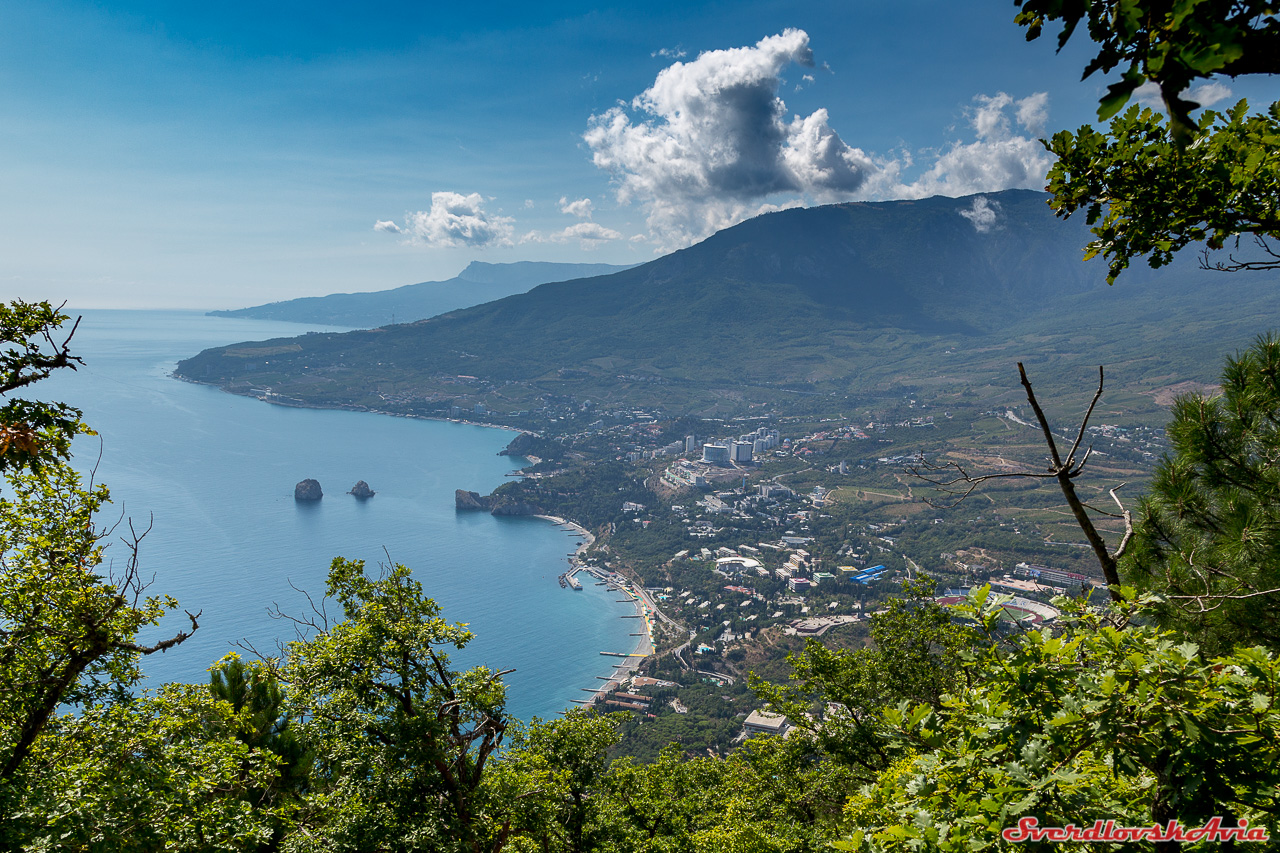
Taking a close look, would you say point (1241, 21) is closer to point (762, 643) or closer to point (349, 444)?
point (762, 643)

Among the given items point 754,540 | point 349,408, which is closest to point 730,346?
point 349,408

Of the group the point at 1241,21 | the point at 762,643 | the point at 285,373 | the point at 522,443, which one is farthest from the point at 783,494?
the point at 285,373

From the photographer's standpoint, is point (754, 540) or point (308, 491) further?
point (308, 491)

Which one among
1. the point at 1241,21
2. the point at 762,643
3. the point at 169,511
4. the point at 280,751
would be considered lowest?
the point at 762,643

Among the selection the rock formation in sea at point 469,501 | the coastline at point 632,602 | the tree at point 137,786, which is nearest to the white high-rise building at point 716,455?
the coastline at point 632,602

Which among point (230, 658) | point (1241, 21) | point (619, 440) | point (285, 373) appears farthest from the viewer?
point (285, 373)

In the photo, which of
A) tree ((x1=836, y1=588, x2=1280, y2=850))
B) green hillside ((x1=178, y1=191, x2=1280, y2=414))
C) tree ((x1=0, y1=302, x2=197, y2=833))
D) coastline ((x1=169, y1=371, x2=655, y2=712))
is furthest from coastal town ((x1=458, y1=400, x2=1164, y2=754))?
green hillside ((x1=178, y1=191, x2=1280, y2=414))

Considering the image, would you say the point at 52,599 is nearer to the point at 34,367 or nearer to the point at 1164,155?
the point at 34,367
